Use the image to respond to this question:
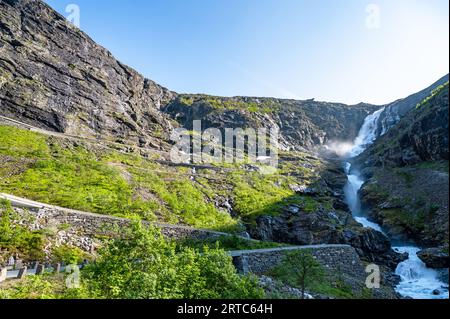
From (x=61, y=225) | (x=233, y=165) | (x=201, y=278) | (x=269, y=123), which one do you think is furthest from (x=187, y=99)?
(x=201, y=278)

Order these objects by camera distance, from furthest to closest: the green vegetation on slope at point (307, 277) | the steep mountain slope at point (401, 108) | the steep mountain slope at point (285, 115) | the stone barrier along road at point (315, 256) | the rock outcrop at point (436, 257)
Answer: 1. the steep mountain slope at point (401, 108)
2. the steep mountain slope at point (285, 115)
3. the rock outcrop at point (436, 257)
4. the stone barrier along road at point (315, 256)
5. the green vegetation on slope at point (307, 277)

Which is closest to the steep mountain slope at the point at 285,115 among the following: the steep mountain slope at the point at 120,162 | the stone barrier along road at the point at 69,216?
the steep mountain slope at the point at 120,162

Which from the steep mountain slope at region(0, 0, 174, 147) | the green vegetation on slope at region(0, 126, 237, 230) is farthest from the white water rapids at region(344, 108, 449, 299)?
the steep mountain slope at region(0, 0, 174, 147)

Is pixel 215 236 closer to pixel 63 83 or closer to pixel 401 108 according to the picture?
pixel 63 83

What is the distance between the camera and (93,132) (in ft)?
230

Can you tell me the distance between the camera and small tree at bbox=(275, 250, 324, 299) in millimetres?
26422

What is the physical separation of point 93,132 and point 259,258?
5173 centimetres

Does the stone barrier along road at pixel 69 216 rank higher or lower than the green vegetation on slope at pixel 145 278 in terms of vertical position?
higher

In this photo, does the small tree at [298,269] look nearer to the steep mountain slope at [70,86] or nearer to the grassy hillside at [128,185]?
the grassy hillside at [128,185]

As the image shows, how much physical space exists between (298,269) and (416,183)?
4914 centimetres

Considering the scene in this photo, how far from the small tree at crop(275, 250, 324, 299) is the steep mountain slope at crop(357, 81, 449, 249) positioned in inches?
1090

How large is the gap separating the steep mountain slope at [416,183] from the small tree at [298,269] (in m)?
27.7

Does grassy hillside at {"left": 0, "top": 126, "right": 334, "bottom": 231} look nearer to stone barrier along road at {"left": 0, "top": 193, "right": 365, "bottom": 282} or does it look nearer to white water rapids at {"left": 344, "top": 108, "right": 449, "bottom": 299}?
stone barrier along road at {"left": 0, "top": 193, "right": 365, "bottom": 282}

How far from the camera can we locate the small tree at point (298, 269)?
86.7ft
